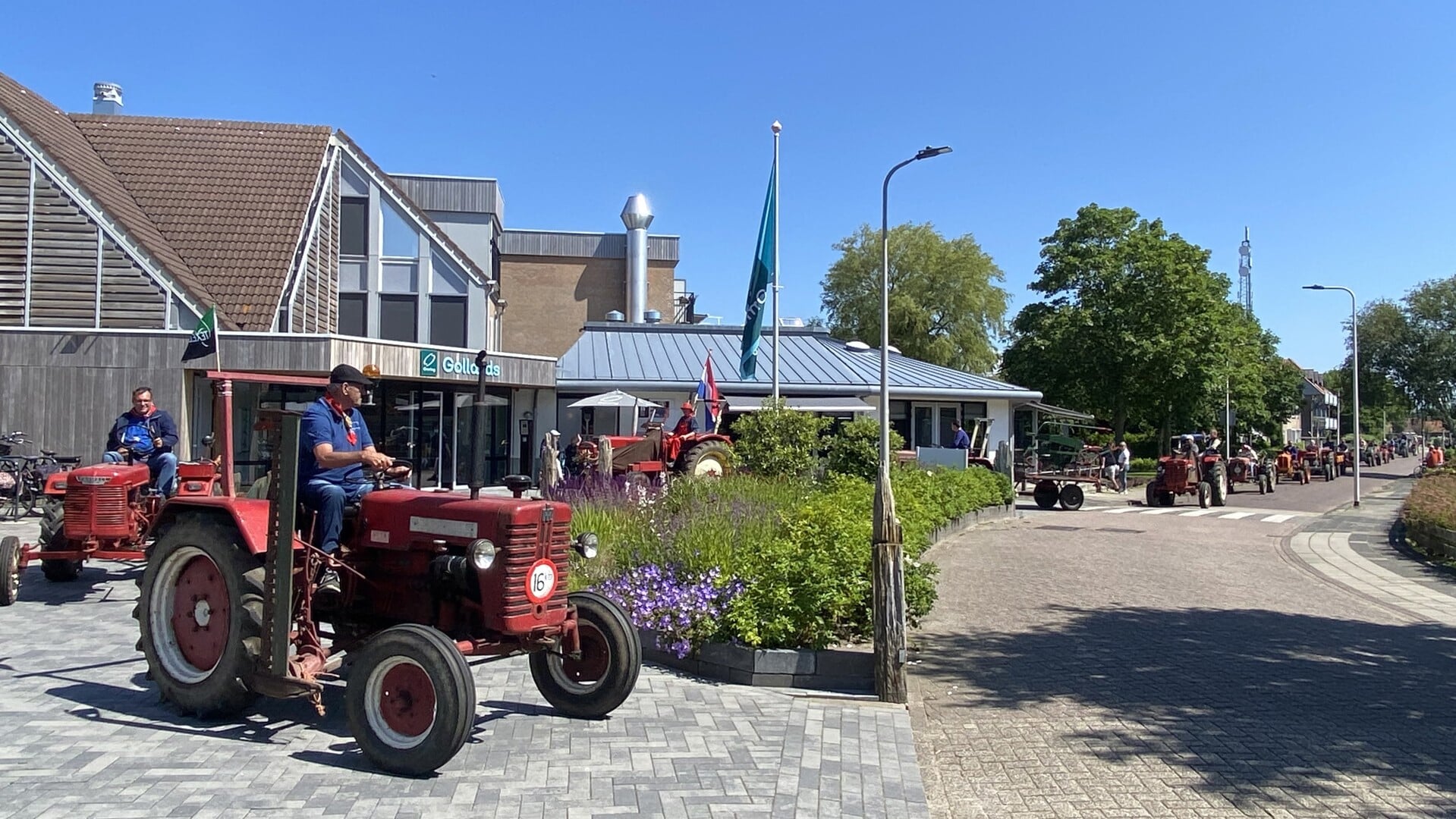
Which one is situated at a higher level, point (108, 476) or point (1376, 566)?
point (108, 476)

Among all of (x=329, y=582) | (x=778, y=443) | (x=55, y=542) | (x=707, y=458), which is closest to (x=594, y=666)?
(x=329, y=582)

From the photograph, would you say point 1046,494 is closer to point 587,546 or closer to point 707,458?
point 707,458

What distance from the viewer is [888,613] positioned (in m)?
6.61

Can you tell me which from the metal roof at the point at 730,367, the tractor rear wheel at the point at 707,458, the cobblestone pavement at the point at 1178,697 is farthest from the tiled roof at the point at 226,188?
the cobblestone pavement at the point at 1178,697

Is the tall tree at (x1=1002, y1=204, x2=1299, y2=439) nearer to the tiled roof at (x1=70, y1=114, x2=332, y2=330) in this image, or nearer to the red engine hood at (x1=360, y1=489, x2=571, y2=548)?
the tiled roof at (x1=70, y1=114, x2=332, y2=330)

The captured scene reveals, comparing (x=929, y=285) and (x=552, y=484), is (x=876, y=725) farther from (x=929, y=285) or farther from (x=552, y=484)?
(x=929, y=285)

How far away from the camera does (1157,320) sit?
136 feet

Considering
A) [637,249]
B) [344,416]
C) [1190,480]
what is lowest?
[1190,480]

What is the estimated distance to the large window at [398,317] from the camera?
93.8 feet

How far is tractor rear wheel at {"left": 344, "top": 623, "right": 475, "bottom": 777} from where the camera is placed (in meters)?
4.80

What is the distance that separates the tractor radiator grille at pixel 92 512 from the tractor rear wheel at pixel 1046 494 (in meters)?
19.3

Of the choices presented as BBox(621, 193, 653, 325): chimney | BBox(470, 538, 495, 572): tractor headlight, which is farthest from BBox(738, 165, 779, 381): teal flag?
BBox(621, 193, 653, 325): chimney

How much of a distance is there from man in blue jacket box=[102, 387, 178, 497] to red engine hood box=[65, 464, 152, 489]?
0.59ft

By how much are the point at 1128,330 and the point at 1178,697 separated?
37.3m
